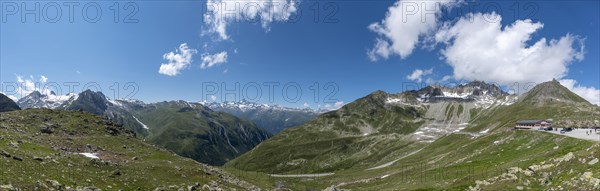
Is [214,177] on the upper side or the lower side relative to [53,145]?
lower

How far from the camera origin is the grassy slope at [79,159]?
44156 mm

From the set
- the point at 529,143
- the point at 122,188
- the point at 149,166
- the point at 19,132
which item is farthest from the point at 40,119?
the point at 529,143

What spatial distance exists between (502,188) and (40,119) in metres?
103

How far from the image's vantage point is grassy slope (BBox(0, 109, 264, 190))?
44156 mm

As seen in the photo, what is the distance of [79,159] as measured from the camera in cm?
5916

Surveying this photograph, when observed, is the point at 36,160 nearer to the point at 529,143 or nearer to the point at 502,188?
the point at 502,188

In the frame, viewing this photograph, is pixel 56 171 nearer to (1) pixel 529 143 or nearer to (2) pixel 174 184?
(2) pixel 174 184

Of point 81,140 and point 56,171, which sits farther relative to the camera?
point 81,140

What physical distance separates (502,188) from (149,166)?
6136cm

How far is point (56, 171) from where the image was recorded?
154 ft

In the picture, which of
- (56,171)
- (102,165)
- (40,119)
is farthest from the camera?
(40,119)

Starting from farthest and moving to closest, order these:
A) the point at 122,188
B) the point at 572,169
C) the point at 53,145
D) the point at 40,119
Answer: the point at 40,119 < the point at 53,145 < the point at 122,188 < the point at 572,169

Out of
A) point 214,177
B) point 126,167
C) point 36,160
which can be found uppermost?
point 36,160

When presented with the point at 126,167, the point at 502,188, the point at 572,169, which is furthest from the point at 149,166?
the point at 572,169
